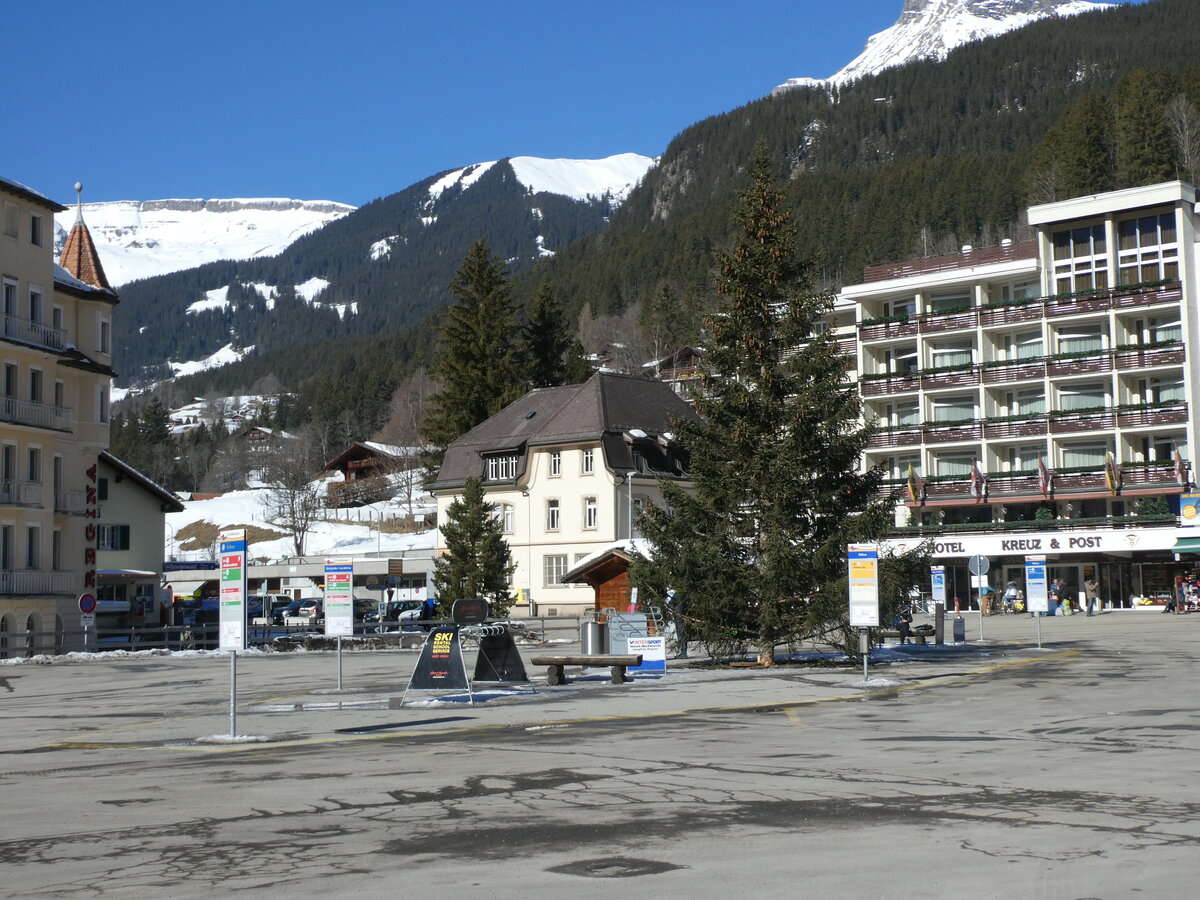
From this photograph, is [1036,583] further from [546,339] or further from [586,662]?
[546,339]

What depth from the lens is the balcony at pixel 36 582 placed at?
4794cm

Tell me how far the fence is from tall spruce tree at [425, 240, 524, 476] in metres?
28.0

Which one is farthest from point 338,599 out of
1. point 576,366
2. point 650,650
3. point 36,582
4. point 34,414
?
point 576,366

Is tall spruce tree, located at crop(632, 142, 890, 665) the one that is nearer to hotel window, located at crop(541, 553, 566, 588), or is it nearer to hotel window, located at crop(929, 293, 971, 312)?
hotel window, located at crop(541, 553, 566, 588)

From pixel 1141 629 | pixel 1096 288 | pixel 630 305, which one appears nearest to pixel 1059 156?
pixel 1096 288

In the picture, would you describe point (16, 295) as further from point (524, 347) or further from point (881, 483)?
point (524, 347)

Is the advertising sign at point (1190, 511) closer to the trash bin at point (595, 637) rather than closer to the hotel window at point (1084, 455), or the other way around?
the hotel window at point (1084, 455)

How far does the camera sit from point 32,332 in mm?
50344

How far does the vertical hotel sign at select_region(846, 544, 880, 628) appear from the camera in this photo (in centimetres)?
2385

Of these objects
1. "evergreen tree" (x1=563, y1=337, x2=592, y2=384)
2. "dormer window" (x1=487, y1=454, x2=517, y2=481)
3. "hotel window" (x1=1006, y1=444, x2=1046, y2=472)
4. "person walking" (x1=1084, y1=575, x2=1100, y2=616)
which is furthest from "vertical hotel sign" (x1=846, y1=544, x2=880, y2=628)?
"evergreen tree" (x1=563, y1=337, x2=592, y2=384)

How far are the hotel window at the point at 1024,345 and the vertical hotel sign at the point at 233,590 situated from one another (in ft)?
207

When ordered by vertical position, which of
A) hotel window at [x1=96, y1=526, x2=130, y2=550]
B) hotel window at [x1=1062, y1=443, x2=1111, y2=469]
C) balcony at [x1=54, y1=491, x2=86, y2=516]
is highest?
hotel window at [x1=1062, y1=443, x2=1111, y2=469]

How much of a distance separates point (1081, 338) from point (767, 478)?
1989 inches

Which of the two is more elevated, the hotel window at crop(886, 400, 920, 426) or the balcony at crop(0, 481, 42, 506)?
the hotel window at crop(886, 400, 920, 426)
